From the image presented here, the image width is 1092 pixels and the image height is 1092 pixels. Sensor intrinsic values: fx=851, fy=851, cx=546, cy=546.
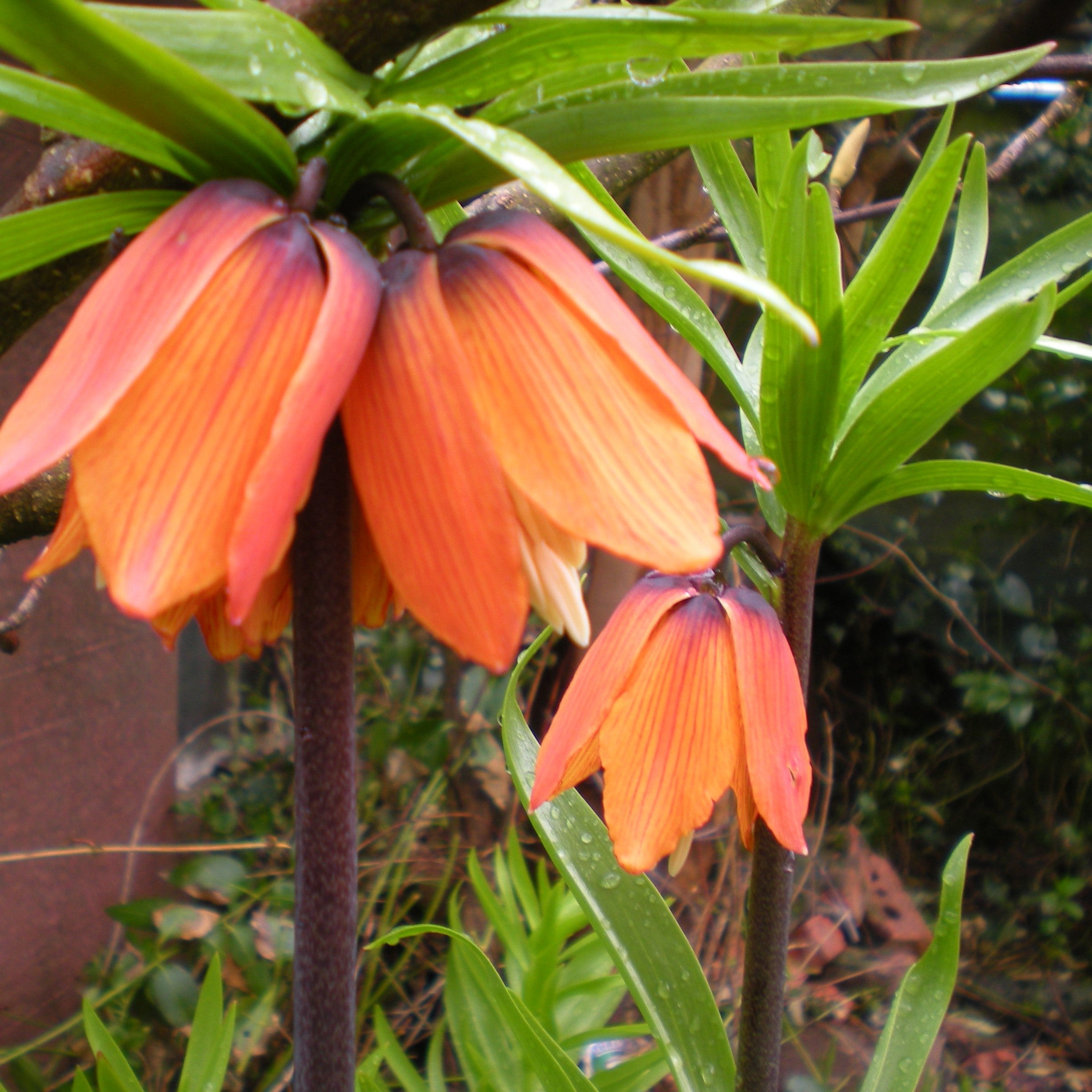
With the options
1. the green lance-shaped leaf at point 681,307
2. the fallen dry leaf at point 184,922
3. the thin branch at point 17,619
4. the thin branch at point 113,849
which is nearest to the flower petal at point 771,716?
the green lance-shaped leaf at point 681,307

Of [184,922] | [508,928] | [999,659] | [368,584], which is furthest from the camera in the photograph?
[999,659]

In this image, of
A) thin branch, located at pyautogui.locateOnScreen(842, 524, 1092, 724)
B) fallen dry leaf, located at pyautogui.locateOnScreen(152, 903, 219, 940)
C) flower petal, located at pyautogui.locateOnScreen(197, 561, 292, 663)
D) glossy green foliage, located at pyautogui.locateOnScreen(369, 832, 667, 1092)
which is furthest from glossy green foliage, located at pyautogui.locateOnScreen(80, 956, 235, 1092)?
thin branch, located at pyautogui.locateOnScreen(842, 524, 1092, 724)

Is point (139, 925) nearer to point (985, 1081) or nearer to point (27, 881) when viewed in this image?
point (27, 881)

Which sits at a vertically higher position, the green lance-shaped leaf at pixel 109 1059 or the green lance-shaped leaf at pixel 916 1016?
the green lance-shaped leaf at pixel 109 1059

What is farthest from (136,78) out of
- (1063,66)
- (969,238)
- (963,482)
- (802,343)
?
(1063,66)

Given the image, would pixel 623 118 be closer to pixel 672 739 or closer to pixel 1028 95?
pixel 672 739

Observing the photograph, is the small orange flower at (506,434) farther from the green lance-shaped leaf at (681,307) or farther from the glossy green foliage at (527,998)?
the glossy green foliage at (527,998)

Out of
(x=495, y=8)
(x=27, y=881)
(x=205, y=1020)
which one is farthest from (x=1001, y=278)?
(x=27, y=881)
